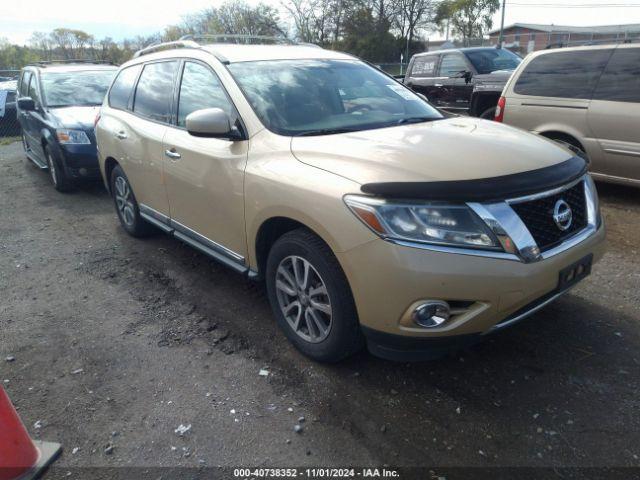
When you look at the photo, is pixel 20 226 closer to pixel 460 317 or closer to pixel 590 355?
pixel 460 317

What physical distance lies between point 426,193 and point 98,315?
8.92 ft

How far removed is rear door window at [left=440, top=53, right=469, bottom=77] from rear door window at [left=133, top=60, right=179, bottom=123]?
24.1 ft

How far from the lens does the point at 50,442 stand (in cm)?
243

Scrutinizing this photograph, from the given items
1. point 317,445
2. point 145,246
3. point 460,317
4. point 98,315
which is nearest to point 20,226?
point 145,246

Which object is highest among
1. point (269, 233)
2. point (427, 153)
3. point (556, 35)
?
point (556, 35)

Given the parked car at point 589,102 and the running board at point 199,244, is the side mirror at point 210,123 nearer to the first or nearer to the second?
the running board at point 199,244

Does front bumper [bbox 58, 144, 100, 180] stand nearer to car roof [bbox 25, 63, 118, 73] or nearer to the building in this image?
car roof [bbox 25, 63, 118, 73]

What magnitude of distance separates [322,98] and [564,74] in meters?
4.25

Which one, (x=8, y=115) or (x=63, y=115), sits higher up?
(x=63, y=115)

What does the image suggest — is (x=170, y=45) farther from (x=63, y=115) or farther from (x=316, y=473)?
(x=63, y=115)

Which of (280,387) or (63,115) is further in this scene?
(63,115)

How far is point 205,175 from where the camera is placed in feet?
Result: 11.5

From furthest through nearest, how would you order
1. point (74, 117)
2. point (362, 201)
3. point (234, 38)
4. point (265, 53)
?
point (74, 117) < point (234, 38) < point (265, 53) < point (362, 201)

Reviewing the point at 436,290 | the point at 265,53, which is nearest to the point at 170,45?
the point at 265,53
